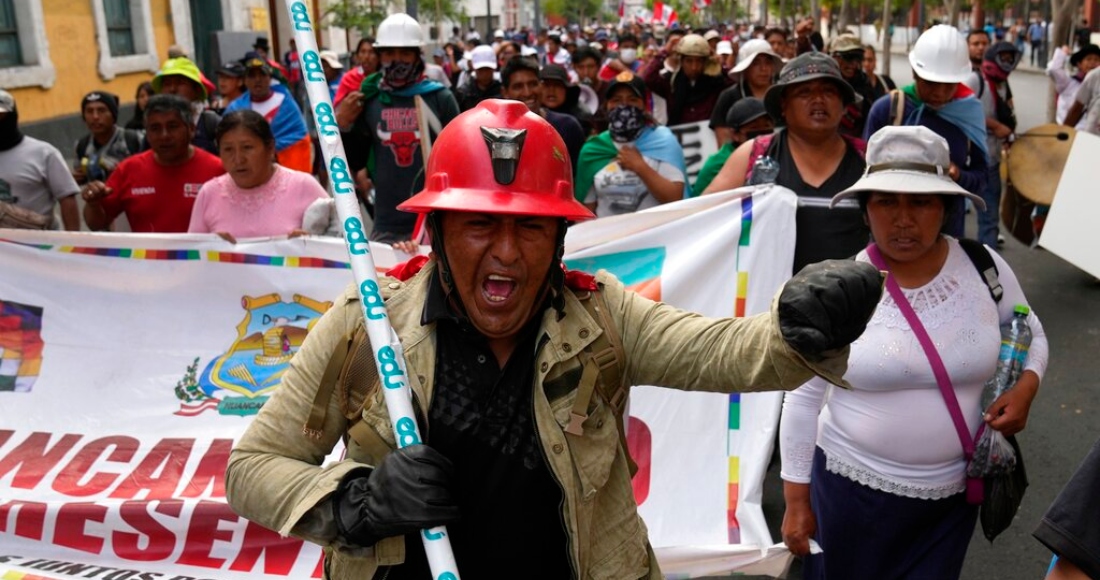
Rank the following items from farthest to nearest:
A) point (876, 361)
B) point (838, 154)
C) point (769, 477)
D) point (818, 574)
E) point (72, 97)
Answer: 1. point (72, 97)
2. point (769, 477)
3. point (838, 154)
4. point (818, 574)
5. point (876, 361)

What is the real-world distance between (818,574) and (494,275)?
5.81 ft

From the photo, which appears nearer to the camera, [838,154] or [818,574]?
[818,574]

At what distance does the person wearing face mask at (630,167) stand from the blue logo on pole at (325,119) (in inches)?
128

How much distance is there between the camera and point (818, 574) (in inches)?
128

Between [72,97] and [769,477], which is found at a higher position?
[72,97]

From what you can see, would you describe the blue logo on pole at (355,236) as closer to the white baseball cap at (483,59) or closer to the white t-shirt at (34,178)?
the white t-shirt at (34,178)

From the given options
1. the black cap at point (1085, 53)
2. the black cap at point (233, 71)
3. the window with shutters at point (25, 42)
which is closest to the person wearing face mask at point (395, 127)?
the black cap at point (233, 71)

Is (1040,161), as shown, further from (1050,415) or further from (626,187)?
(626,187)

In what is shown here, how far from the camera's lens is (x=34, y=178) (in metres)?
5.58

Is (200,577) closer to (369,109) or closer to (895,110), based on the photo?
(369,109)

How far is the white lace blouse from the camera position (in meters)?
2.90

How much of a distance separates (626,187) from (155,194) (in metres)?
2.44

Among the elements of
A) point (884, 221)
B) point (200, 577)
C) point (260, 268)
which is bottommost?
point (200, 577)

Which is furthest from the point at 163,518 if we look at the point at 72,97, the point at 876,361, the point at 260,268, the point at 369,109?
the point at 72,97
